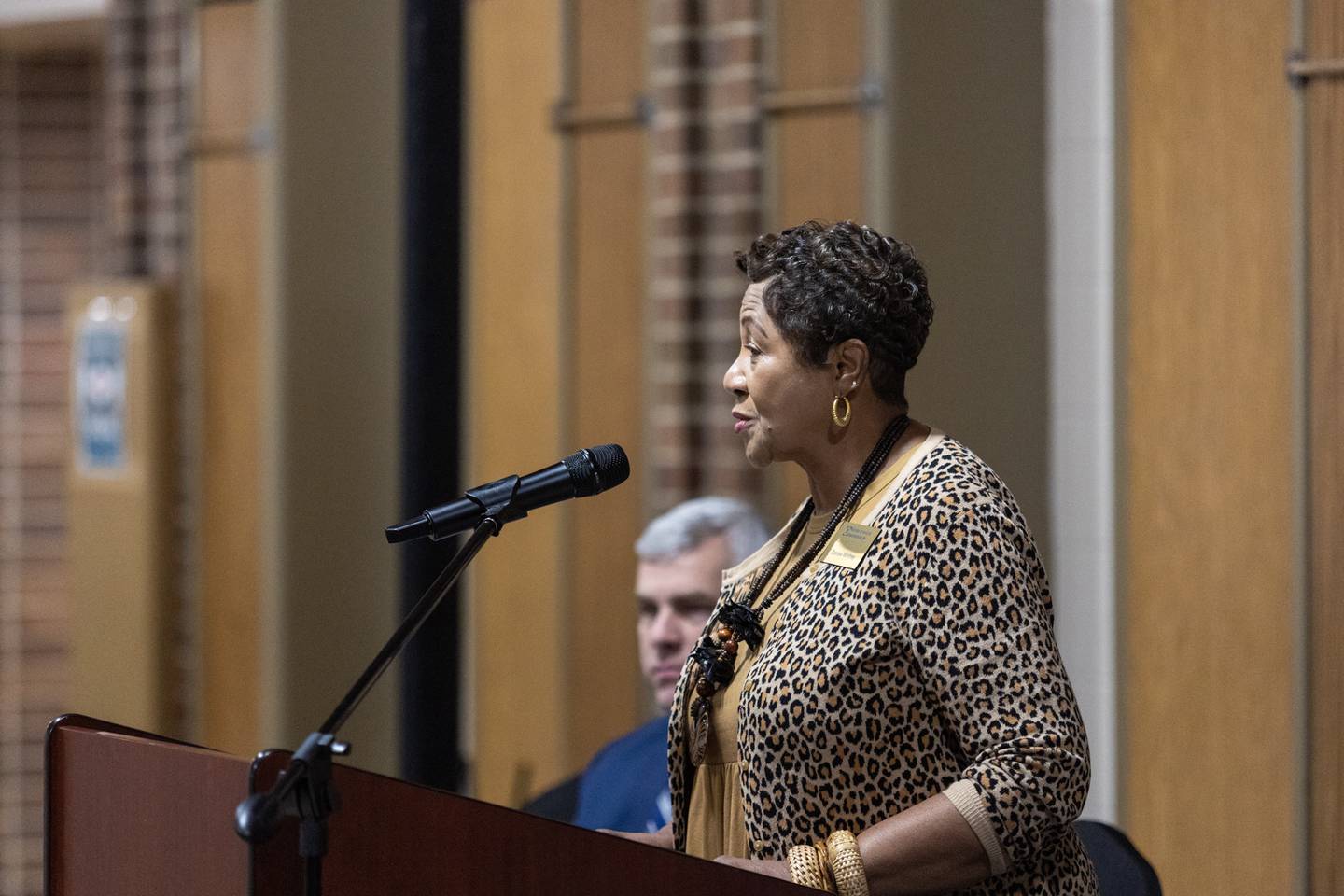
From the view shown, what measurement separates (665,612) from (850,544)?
1137 millimetres

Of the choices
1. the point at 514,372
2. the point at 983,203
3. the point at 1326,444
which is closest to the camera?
the point at 1326,444

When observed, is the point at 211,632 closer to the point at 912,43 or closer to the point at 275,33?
the point at 275,33

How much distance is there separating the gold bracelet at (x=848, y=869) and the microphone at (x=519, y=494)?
0.44m

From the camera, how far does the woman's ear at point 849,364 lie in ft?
6.23

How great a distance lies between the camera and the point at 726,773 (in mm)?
1961

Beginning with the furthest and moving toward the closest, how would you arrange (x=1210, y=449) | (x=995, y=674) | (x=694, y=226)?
(x=694, y=226)
(x=1210, y=449)
(x=995, y=674)

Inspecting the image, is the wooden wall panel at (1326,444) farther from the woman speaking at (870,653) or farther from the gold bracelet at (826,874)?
the gold bracelet at (826,874)

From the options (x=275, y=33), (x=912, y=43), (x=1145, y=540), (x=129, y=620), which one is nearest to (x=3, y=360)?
(x=129, y=620)

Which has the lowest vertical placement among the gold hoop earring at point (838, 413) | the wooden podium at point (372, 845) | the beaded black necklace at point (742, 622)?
the wooden podium at point (372, 845)

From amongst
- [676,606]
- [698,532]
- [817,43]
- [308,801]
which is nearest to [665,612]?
[676,606]

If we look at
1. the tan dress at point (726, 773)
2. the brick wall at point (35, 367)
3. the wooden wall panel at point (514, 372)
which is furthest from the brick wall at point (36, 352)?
the tan dress at point (726, 773)

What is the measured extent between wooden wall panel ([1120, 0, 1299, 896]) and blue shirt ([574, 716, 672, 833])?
0.97 m

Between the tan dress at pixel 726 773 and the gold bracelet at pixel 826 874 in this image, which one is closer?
the gold bracelet at pixel 826 874

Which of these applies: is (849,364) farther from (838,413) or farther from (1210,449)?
(1210,449)
